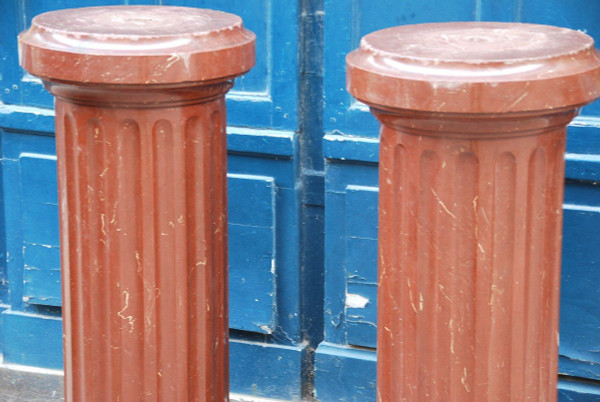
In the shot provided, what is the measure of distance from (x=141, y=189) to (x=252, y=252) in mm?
1062

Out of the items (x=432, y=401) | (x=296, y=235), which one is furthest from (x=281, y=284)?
(x=432, y=401)

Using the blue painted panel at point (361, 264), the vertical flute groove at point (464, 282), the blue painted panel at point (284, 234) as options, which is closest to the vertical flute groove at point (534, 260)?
Answer: the vertical flute groove at point (464, 282)

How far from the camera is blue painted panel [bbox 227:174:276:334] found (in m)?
3.66

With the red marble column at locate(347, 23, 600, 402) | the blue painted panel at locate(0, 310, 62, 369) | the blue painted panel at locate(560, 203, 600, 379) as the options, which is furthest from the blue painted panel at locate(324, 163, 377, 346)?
the blue painted panel at locate(0, 310, 62, 369)

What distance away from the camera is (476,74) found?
7.25 feet

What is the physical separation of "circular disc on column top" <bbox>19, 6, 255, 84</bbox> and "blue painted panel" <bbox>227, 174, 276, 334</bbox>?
957 millimetres

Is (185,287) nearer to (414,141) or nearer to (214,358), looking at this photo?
(214,358)

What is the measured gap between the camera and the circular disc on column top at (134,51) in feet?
8.26

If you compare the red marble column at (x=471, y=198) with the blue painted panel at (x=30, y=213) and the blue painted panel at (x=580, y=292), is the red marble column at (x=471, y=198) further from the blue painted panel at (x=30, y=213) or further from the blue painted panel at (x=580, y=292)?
the blue painted panel at (x=30, y=213)

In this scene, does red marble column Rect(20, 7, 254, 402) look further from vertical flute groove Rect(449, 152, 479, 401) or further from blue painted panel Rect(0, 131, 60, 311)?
blue painted panel Rect(0, 131, 60, 311)

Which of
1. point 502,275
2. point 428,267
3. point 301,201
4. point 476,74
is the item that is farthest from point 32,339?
point 476,74

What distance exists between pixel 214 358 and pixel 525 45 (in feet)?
3.97

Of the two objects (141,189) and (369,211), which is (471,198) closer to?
(141,189)

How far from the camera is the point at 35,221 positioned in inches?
156
